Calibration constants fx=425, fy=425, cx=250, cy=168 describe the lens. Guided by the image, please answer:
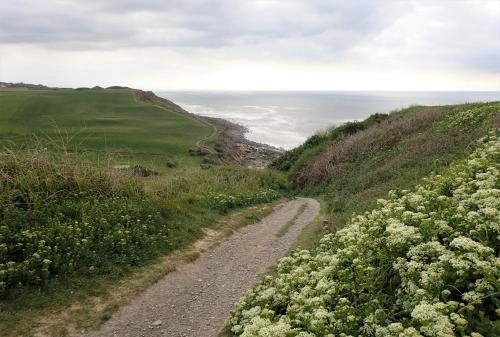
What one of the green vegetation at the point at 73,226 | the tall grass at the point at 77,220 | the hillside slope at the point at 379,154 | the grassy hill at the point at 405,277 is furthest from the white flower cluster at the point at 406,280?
the hillside slope at the point at 379,154

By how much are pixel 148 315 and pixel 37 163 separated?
8835mm

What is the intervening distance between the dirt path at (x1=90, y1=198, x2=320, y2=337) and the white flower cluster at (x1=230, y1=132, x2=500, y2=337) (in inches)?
127

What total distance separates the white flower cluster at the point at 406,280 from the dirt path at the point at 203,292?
3.21 metres

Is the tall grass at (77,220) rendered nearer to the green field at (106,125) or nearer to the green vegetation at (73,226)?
the green vegetation at (73,226)

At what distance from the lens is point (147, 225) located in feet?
58.6

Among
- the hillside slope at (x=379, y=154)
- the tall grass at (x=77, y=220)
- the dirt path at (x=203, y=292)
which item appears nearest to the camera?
the dirt path at (x=203, y=292)

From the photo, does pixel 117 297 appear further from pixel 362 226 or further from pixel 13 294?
pixel 362 226

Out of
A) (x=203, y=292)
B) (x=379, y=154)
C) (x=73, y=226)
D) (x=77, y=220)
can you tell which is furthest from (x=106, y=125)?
(x=203, y=292)

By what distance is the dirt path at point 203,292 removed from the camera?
12.4 m

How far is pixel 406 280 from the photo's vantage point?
7352 millimetres

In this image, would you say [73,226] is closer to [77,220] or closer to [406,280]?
[77,220]

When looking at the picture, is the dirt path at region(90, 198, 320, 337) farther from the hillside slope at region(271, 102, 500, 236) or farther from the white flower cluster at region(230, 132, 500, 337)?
the hillside slope at region(271, 102, 500, 236)

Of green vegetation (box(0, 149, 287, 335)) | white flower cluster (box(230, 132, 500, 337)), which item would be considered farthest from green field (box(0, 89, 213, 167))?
white flower cluster (box(230, 132, 500, 337))

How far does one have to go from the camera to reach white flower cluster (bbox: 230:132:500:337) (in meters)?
6.14
